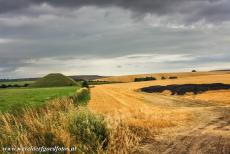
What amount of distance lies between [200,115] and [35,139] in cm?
1536

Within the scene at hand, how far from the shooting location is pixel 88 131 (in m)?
14.6

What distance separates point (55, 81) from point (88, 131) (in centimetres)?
14079

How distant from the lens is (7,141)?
44.7ft

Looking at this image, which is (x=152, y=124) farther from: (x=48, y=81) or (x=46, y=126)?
(x=48, y=81)

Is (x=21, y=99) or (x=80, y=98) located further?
(x=80, y=98)

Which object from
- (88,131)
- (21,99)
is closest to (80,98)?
(21,99)

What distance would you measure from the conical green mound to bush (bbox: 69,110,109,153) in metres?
130

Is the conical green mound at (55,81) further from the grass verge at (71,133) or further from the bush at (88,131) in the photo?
the bush at (88,131)

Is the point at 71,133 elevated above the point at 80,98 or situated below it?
above

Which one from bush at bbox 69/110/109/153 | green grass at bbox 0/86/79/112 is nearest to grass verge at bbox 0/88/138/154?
bush at bbox 69/110/109/153

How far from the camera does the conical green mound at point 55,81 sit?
14862cm

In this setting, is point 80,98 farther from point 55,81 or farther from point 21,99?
point 55,81

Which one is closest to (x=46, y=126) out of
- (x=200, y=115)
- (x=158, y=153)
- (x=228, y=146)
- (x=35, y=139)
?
(x=35, y=139)

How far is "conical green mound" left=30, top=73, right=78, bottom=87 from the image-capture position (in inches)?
5851
